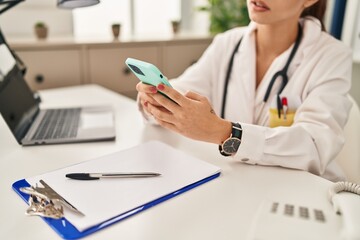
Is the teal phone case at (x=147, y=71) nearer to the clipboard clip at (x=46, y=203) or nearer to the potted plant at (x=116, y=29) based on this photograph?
the clipboard clip at (x=46, y=203)

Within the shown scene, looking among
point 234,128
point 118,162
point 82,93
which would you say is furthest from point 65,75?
point 234,128

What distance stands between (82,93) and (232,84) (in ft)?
2.40

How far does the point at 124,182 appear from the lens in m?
0.70

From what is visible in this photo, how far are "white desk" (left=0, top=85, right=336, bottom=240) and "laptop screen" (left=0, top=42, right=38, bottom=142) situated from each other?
2.2 inches

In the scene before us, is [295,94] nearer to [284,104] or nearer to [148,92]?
[284,104]

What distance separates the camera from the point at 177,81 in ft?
4.26

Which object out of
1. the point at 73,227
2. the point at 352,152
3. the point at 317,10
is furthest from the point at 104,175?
the point at 317,10

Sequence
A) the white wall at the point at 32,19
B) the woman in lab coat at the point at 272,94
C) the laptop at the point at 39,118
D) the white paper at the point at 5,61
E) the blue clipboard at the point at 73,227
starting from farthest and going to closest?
1. the white wall at the point at 32,19
2. the white paper at the point at 5,61
3. the laptop at the point at 39,118
4. the woman in lab coat at the point at 272,94
5. the blue clipboard at the point at 73,227

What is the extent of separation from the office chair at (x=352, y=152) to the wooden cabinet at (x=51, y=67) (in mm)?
1372

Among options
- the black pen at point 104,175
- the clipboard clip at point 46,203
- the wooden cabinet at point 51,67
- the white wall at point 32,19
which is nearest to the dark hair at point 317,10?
the black pen at point 104,175

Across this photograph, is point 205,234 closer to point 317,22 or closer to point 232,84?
point 232,84

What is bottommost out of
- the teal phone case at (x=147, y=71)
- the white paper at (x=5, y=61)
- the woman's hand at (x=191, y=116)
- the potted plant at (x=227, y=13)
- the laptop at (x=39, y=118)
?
the laptop at (x=39, y=118)

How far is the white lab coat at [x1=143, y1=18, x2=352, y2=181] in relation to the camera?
0.81 m

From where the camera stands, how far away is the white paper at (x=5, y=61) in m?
1.12
